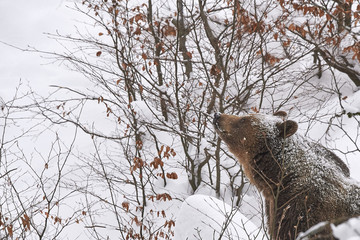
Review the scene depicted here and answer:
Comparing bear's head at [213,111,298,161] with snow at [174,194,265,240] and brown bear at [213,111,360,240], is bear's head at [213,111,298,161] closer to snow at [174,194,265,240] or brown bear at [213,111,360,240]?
brown bear at [213,111,360,240]

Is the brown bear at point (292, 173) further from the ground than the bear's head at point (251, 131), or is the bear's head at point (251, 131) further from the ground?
the bear's head at point (251, 131)

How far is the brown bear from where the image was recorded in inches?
109

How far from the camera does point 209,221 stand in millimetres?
3404

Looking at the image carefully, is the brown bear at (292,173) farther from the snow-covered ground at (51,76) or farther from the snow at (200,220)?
the snow-covered ground at (51,76)

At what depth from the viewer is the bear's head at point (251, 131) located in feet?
10.8

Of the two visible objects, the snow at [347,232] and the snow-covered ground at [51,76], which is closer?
A: the snow at [347,232]

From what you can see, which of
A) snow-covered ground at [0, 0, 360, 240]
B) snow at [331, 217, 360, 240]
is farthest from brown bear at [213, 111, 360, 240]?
snow at [331, 217, 360, 240]

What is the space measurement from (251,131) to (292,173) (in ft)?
2.00

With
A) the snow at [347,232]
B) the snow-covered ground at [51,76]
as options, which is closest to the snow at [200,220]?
the snow-covered ground at [51,76]

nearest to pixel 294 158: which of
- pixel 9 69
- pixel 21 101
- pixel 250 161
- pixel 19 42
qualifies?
pixel 250 161

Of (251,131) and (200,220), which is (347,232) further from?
(200,220)

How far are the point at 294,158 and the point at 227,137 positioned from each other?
0.82 metres

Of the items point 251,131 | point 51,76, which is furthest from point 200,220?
point 51,76

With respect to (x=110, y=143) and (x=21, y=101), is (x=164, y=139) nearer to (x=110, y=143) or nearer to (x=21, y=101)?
(x=110, y=143)
